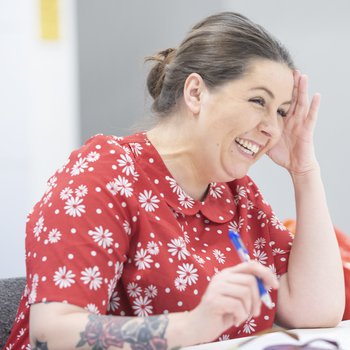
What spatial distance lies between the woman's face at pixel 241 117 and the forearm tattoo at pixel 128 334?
0.43 metres

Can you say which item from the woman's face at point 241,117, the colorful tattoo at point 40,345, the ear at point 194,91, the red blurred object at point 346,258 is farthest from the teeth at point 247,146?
the colorful tattoo at point 40,345

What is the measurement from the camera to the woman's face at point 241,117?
1415 millimetres

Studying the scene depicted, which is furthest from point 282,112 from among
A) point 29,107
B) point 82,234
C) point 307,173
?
point 29,107

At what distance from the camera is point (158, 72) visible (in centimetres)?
157

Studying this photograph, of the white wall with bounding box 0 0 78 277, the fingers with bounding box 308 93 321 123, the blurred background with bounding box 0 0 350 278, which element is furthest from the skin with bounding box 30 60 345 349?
the white wall with bounding box 0 0 78 277

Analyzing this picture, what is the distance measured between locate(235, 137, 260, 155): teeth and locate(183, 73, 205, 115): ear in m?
0.10

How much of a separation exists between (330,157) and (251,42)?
1767 mm

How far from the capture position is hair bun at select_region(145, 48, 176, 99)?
1.55m

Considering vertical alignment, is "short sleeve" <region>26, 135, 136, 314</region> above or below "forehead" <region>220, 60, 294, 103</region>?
below

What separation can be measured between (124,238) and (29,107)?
1.21 meters

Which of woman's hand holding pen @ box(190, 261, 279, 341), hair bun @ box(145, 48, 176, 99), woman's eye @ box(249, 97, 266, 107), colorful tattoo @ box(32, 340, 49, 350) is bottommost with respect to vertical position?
colorful tattoo @ box(32, 340, 49, 350)

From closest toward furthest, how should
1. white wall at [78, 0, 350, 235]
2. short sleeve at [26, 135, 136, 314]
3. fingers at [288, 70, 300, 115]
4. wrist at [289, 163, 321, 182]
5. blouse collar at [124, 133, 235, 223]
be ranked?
short sleeve at [26, 135, 136, 314] → blouse collar at [124, 133, 235, 223] → fingers at [288, 70, 300, 115] → wrist at [289, 163, 321, 182] → white wall at [78, 0, 350, 235]

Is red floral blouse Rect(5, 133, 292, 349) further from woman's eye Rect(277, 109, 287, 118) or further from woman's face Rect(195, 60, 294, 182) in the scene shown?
woman's eye Rect(277, 109, 287, 118)

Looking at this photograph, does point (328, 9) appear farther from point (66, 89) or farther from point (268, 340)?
point (268, 340)
